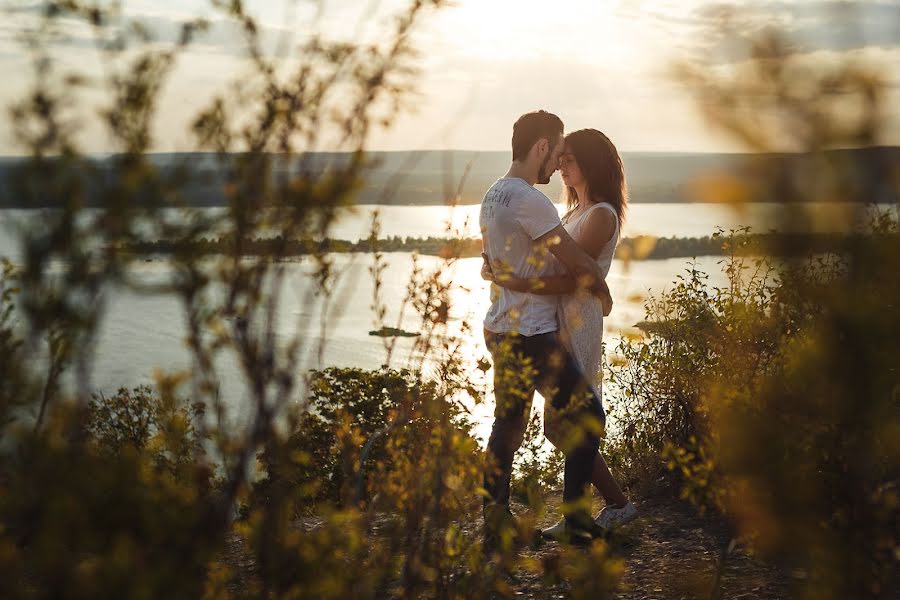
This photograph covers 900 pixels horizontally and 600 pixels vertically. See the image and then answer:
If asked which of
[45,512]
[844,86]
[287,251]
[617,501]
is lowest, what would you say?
[617,501]

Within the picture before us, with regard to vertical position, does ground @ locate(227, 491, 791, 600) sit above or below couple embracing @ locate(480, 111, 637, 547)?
below

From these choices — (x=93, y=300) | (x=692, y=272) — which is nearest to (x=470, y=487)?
(x=93, y=300)

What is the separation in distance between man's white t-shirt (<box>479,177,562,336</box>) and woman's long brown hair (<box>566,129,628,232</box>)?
0.39 m

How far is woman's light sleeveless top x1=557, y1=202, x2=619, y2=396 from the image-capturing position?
4.20m

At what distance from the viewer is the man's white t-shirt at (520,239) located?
400 centimetres

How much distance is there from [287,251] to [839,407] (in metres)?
1.10

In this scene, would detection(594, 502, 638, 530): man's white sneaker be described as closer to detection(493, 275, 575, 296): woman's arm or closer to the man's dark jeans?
the man's dark jeans

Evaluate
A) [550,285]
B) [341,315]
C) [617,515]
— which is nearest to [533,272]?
[550,285]

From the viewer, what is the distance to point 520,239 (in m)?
4.11

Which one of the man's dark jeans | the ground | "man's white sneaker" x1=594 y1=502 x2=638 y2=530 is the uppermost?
the man's dark jeans

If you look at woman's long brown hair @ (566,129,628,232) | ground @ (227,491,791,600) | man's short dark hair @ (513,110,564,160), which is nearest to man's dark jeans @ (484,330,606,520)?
ground @ (227,491,791,600)

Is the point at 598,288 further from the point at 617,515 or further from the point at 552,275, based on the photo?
the point at 617,515

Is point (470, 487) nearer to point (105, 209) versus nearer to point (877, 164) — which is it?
point (105, 209)

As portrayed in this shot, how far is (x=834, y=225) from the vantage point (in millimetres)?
1299
